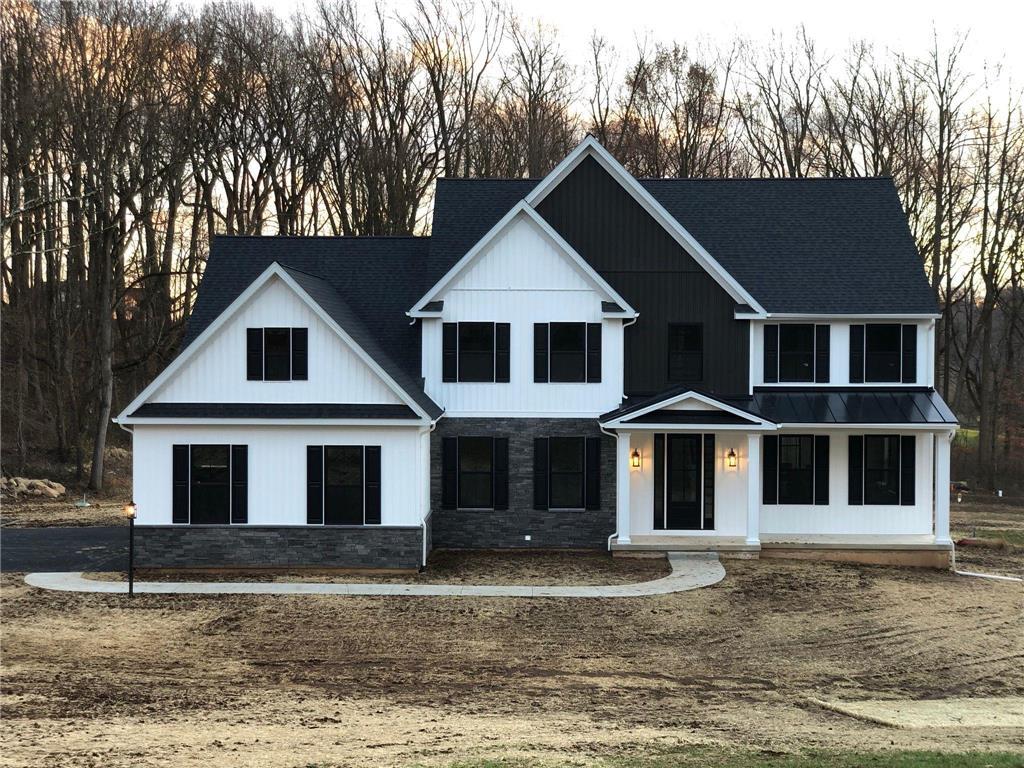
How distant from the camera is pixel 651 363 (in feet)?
75.1

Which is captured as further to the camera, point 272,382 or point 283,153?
point 283,153

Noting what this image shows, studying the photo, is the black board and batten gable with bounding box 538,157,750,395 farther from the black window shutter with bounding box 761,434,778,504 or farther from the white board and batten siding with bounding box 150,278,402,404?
the white board and batten siding with bounding box 150,278,402,404

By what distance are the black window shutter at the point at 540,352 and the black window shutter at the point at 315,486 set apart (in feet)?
17.3

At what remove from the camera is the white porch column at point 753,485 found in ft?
70.9

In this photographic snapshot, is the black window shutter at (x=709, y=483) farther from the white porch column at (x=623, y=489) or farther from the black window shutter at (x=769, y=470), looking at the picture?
the white porch column at (x=623, y=489)

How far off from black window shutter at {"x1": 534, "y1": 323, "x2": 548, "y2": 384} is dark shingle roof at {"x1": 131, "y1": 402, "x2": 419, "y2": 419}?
3.58 m

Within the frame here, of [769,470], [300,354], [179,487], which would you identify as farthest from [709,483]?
[179,487]

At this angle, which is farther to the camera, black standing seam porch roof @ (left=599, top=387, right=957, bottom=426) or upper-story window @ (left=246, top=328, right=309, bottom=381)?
black standing seam porch roof @ (left=599, top=387, right=957, bottom=426)

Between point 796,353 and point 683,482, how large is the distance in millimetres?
4244

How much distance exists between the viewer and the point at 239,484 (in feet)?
65.7

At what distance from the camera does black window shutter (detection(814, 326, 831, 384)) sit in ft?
76.0

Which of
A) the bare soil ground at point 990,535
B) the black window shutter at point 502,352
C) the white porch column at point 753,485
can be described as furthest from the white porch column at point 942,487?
the black window shutter at point 502,352

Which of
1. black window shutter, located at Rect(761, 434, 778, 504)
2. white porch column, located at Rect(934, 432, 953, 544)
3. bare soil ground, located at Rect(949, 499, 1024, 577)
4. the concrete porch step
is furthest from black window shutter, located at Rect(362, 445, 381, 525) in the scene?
bare soil ground, located at Rect(949, 499, 1024, 577)

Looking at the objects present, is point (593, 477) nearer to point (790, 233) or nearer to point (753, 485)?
point (753, 485)
